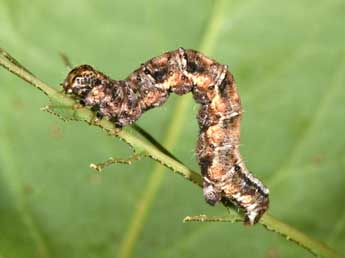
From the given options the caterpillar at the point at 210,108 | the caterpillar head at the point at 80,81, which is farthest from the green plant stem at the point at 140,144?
the caterpillar at the point at 210,108

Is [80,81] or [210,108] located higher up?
[210,108]

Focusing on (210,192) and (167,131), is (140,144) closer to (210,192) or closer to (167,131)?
(210,192)

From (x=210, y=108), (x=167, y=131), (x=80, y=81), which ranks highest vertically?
(x=167, y=131)

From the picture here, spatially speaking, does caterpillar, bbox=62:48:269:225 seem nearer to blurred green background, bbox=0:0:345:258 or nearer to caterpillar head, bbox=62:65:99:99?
caterpillar head, bbox=62:65:99:99

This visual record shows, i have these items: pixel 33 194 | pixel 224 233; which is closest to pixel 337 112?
pixel 224 233

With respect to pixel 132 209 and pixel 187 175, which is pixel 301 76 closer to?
pixel 132 209

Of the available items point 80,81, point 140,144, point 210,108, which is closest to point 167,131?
point 210,108

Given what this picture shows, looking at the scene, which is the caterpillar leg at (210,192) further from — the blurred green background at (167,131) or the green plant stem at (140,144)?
the blurred green background at (167,131)
